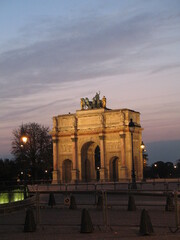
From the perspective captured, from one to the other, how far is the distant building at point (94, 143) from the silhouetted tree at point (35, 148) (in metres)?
7.45

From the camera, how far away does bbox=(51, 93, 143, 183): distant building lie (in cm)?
8188

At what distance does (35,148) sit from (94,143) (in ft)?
43.3

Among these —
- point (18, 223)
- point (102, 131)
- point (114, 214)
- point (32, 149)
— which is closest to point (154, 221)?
point (114, 214)

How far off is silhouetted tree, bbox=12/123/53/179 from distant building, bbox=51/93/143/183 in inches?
293

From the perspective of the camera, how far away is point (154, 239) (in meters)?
14.7

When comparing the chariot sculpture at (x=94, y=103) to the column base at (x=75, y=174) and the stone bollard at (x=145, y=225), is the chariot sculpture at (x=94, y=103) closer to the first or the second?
the column base at (x=75, y=174)

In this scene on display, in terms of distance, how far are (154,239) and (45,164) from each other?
3274 inches

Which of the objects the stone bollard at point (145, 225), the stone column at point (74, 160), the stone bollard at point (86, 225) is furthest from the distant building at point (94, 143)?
the stone bollard at point (145, 225)

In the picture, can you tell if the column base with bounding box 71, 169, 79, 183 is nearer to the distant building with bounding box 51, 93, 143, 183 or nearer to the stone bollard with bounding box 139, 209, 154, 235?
the distant building with bounding box 51, 93, 143, 183

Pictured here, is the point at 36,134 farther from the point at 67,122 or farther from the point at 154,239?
the point at 154,239

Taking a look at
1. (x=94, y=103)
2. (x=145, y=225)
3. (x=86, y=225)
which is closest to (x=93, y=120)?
(x=94, y=103)

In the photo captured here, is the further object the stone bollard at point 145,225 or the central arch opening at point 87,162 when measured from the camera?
the central arch opening at point 87,162

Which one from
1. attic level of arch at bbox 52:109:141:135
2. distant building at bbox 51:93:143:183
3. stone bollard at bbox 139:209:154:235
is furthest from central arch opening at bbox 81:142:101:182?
stone bollard at bbox 139:209:154:235

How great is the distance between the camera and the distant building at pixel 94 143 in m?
81.9
